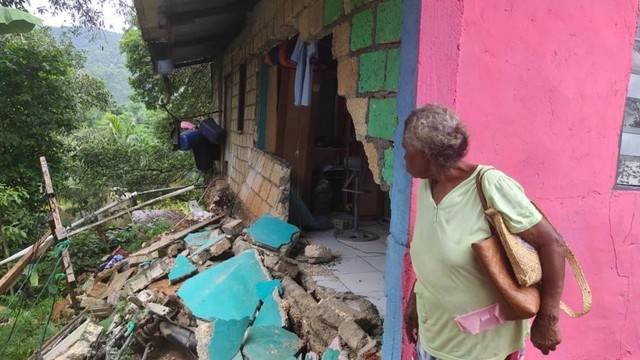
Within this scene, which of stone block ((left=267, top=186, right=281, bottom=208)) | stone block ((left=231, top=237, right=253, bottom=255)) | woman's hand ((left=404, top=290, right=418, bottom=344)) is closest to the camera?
woman's hand ((left=404, top=290, right=418, bottom=344))

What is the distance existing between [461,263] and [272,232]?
2935 mm

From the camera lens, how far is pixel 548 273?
142 cm

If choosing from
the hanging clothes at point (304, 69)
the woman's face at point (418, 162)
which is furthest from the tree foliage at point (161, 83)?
the woman's face at point (418, 162)

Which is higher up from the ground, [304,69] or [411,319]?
[304,69]

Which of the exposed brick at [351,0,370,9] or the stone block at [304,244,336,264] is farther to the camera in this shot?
the stone block at [304,244,336,264]

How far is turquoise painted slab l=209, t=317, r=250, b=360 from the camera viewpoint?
112 inches

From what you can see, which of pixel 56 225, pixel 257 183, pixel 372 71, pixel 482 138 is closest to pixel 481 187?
pixel 482 138

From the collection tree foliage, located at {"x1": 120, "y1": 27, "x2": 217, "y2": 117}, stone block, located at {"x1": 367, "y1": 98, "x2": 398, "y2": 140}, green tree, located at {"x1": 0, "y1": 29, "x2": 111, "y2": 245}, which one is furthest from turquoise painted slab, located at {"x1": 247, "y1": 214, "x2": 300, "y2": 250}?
tree foliage, located at {"x1": 120, "y1": 27, "x2": 217, "y2": 117}

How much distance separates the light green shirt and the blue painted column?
1.30ft

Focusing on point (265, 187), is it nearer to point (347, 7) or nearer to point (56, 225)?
point (56, 225)

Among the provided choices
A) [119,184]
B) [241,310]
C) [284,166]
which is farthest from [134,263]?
[119,184]

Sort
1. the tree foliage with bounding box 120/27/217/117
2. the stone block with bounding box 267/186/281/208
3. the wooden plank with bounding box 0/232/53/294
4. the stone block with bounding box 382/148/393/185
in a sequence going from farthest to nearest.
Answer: the tree foliage with bounding box 120/27/217/117
the stone block with bounding box 267/186/281/208
the wooden plank with bounding box 0/232/53/294
the stone block with bounding box 382/148/393/185

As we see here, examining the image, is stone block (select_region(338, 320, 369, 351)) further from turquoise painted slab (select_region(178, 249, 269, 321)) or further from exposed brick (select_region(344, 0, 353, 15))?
exposed brick (select_region(344, 0, 353, 15))

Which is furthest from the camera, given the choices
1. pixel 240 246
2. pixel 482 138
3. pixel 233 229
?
pixel 233 229
